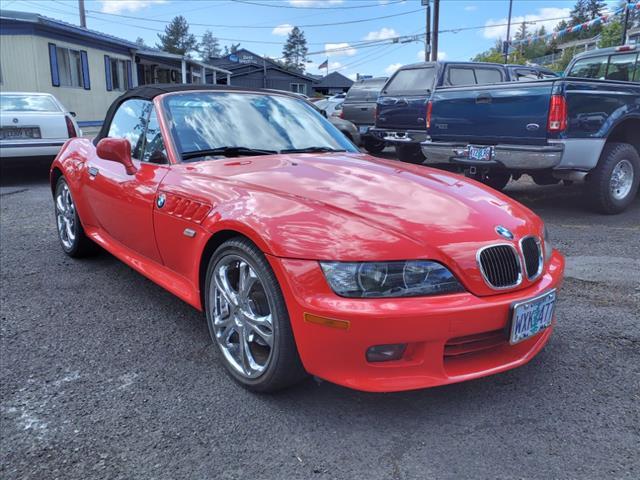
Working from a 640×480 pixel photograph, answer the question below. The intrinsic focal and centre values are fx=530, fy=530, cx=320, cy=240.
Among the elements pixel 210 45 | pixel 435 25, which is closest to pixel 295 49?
pixel 210 45

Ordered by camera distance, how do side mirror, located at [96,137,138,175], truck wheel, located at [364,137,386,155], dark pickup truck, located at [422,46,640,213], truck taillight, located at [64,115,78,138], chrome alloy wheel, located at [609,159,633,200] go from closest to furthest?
side mirror, located at [96,137,138,175] < dark pickup truck, located at [422,46,640,213] < chrome alloy wheel, located at [609,159,633,200] < truck taillight, located at [64,115,78,138] < truck wheel, located at [364,137,386,155]

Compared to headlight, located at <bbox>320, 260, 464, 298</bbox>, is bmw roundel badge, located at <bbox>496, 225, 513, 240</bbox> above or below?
above

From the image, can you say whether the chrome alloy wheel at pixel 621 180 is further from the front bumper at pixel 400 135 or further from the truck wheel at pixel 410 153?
the truck wheel at pixel 410 153

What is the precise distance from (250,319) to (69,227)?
9.39 feet

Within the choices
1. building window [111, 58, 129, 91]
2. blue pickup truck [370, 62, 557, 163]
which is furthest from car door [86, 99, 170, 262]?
building window [111, 58, 129, 91]

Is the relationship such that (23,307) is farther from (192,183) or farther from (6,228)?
(6,228)

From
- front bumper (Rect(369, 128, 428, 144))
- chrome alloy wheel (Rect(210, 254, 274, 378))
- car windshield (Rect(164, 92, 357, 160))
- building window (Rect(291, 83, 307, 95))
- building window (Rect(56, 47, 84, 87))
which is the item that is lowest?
chrome alloy wheel (Rect(210, 254, 274, 378))

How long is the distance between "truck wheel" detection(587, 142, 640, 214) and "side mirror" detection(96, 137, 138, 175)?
4958mm

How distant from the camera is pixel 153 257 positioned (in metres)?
3.23

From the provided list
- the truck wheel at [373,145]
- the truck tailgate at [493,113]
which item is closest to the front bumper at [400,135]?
the truck wheel at [373,145]

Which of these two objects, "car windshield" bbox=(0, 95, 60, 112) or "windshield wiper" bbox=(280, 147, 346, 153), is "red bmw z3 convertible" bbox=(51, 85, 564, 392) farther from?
"car windshield" bbox=(0, 95, 60, 112)

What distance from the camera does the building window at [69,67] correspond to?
17688 mm

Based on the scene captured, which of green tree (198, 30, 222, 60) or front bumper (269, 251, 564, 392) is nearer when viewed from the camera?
front bumper (269, 251, 564, 392)

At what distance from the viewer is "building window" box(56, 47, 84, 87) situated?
1769 centimetres
